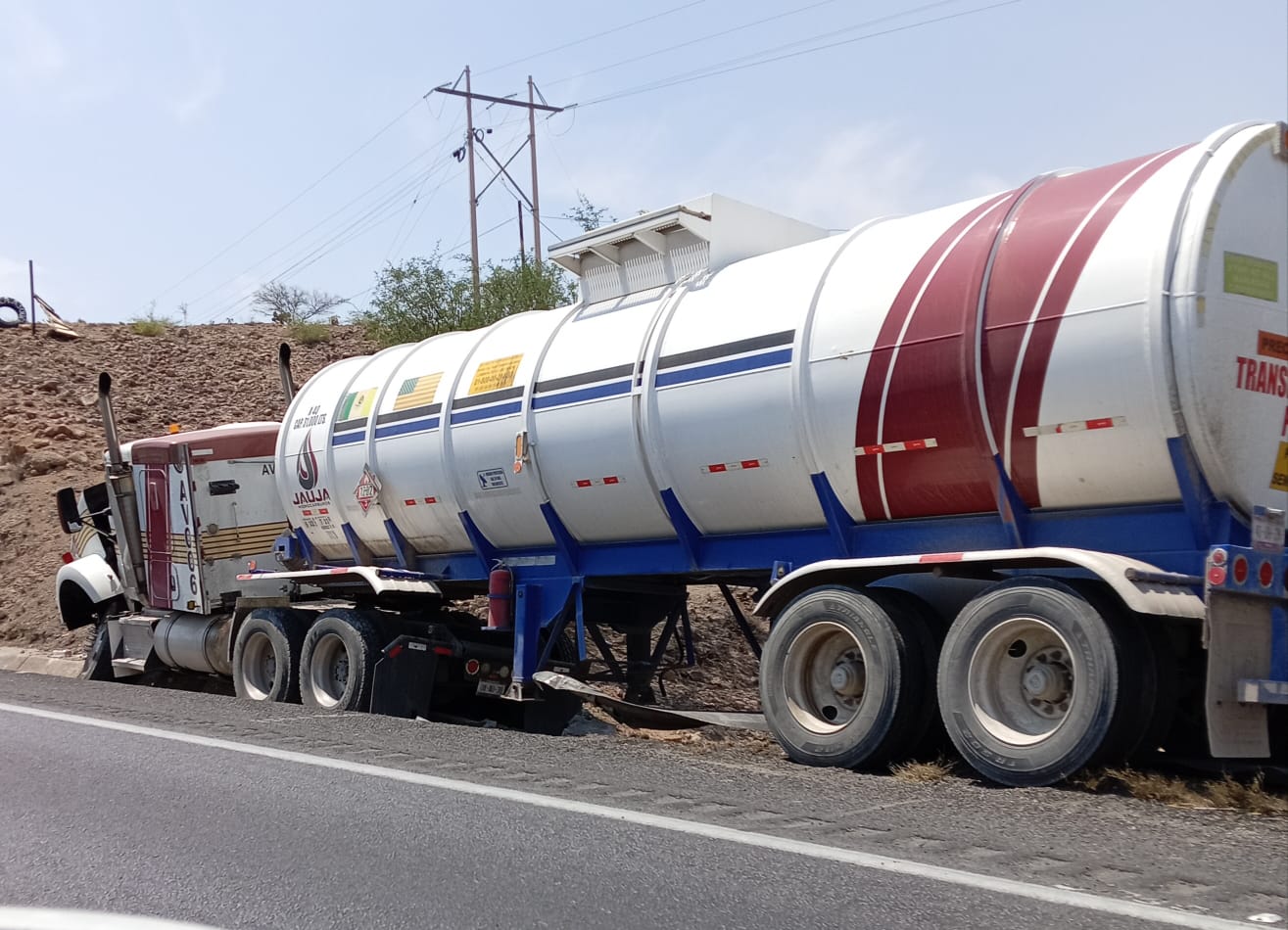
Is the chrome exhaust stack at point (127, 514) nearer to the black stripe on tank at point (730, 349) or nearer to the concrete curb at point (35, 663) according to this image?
the concrete curb at point (35, 663)

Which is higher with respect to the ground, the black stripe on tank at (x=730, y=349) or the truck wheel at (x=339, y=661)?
the black stripe on tank at (x=730, y=349)

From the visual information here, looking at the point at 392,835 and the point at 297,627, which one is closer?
the point at 392,835

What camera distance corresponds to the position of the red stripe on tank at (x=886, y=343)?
733 centimetres

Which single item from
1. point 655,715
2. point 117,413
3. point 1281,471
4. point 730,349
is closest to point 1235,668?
point 1281,471

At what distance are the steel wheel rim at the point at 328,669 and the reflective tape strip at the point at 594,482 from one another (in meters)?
3.65

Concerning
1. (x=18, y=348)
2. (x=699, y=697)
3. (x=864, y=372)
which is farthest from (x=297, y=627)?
(x=18, y=348)

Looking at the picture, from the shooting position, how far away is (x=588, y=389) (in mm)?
9328

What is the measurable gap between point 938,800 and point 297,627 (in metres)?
8.24

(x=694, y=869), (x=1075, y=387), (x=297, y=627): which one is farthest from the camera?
(x=297, y=627)

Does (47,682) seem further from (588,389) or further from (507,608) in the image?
→ (588,389)

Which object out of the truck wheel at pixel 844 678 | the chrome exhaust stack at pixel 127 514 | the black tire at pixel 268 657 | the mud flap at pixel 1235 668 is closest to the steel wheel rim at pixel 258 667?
the black tire at pixel 268 657

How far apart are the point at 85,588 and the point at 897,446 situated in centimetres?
1202

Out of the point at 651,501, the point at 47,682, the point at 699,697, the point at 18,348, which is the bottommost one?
the point at 699,697

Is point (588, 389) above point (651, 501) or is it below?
above
